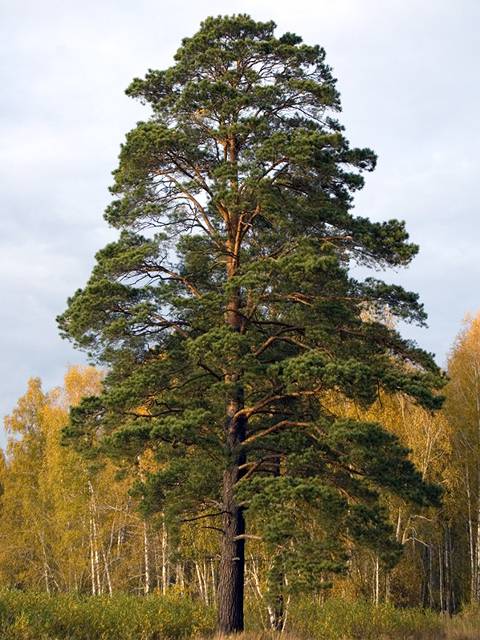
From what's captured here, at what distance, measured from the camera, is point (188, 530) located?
21203 mm

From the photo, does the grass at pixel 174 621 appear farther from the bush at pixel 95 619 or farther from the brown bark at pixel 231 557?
the brown bark at pixel 231 557

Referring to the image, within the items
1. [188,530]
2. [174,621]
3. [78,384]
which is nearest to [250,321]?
[174,621]

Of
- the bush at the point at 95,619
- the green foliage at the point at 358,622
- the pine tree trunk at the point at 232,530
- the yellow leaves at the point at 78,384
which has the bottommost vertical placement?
the green foliage at the point at 358,622

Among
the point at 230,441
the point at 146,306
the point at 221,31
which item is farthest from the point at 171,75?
the point at 230,441

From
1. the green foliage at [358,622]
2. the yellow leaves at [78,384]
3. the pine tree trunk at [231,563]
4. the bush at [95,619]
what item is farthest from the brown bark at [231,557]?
the yellow leaves at [78,384]

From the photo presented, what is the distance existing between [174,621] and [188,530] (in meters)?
5.36

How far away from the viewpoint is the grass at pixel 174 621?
13781mm

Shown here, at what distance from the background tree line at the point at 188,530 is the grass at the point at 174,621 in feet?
12.0

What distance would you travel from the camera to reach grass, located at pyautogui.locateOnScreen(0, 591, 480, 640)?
1378cm

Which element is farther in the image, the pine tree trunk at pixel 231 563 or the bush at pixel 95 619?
the pine tree trunk at pixel 231 563

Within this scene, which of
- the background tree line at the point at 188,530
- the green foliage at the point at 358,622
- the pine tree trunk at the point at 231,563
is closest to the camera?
the pine tree trunk at the point at 231,563

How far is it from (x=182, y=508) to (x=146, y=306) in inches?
153

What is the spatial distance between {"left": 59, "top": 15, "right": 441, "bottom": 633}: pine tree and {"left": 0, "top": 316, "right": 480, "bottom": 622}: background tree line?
7990mm

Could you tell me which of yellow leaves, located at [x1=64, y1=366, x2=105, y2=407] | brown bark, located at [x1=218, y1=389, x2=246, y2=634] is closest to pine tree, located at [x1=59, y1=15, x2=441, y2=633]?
brown bark, located at [x1=218, y1=389, x2=246, y2=634]
